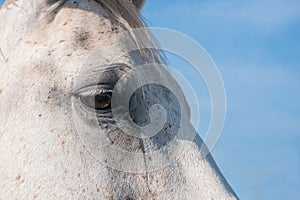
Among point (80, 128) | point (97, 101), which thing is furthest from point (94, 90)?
point (80, 128)

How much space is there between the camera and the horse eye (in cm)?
412

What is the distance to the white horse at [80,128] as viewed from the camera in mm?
4008

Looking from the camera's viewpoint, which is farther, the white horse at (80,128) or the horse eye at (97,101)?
the horse eye at (97,101)

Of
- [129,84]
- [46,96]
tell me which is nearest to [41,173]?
[46,96]

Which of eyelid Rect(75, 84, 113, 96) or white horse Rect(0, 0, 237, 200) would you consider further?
eyelid Rect(75, 84, 113, 96)

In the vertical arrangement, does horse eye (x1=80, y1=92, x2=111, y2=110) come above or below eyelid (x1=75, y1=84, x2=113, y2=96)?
below

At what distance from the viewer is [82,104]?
414cm

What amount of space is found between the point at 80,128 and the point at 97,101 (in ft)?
0.69

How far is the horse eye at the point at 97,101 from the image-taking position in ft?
13.5

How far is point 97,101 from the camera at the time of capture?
4.13m

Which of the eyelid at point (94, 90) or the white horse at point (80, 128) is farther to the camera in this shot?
the eyelid at point (94, 90)

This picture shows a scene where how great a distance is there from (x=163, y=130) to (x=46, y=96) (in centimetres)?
81

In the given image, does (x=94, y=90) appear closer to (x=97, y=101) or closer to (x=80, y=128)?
(x=97, y=101)

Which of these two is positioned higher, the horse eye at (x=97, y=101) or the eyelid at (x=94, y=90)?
the eyelid at (x=94, y=90)
